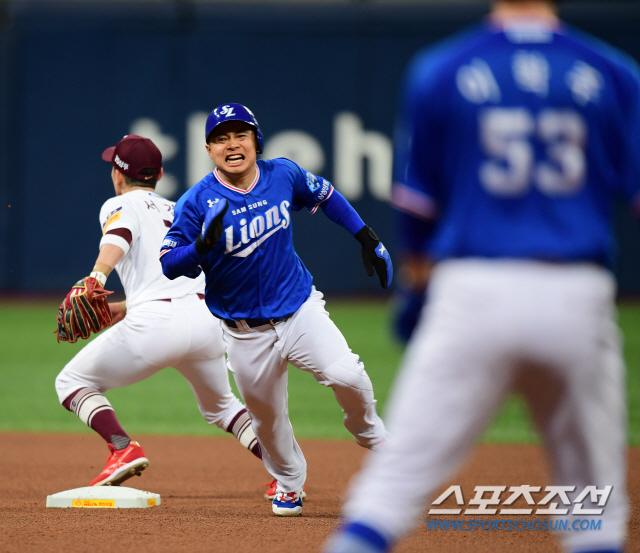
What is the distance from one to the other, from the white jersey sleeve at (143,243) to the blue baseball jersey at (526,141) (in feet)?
8.92

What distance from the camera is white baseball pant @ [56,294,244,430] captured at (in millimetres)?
4492

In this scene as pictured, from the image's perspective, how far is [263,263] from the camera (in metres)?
4.03

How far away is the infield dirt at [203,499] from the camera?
3539 millimetres

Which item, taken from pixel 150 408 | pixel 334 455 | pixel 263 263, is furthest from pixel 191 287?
pixel 150 408

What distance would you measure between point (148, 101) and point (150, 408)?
405 inches

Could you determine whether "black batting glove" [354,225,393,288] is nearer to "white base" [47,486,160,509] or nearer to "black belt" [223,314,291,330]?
"black belt" [223,314,291,330]

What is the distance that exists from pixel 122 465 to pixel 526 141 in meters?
→ 3.13

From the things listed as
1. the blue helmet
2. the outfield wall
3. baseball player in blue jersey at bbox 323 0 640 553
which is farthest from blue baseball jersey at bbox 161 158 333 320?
the outfield wall

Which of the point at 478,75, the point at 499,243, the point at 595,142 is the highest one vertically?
the point at 478,75

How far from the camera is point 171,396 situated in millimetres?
9281

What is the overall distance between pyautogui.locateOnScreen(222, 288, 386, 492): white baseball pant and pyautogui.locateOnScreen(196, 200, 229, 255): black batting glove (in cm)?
56

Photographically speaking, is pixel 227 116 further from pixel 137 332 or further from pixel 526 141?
pixel 526 141

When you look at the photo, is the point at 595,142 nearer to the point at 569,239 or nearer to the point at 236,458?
the point at 569,239

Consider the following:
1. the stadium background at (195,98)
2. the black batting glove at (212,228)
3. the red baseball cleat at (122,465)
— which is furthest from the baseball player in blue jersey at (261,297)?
the stadium background at (195,98)
